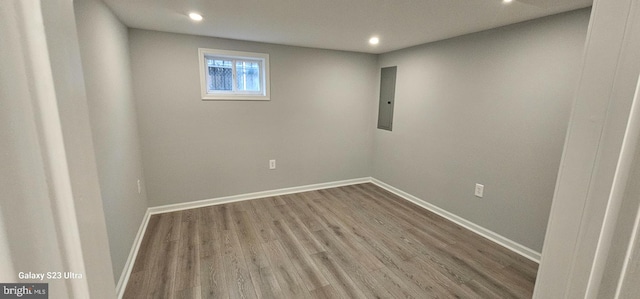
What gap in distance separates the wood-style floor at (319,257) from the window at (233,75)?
1405 mm

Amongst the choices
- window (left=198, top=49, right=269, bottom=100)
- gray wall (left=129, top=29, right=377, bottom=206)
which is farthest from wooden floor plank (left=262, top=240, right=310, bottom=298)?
window (left=198, top=49, right=269, bottom=100)

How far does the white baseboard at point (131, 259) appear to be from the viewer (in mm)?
1724

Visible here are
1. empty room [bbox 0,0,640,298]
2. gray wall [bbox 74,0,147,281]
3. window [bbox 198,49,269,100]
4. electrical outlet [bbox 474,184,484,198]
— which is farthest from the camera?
window [bbox 198,49,269,100]

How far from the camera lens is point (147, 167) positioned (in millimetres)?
2865

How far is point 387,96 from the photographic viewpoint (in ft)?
12.3

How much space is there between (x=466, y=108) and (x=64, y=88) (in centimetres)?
304

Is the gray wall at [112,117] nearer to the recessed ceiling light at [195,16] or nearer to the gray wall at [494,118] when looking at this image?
the recessed ceiling light at [195,16]

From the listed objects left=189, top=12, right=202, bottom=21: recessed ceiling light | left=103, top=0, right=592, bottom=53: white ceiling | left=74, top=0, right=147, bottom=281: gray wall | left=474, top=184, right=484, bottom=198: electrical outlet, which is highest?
left=103, top=0, right=592, bottom=53: white ceiling

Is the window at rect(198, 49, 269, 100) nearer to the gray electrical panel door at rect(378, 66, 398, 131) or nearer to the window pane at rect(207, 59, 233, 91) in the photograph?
the window pane at rect(207, 59, 233, 91)

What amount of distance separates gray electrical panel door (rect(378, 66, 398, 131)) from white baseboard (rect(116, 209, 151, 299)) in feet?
10.6

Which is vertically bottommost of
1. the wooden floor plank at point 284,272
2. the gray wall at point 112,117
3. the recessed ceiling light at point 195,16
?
the wooden floor plank at point 284,272

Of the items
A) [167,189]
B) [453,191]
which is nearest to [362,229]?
[453,191]

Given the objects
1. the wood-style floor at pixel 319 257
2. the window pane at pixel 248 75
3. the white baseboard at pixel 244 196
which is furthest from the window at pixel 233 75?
the wood-style floor at pixel 319 257

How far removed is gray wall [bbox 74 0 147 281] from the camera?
1.51 meters
